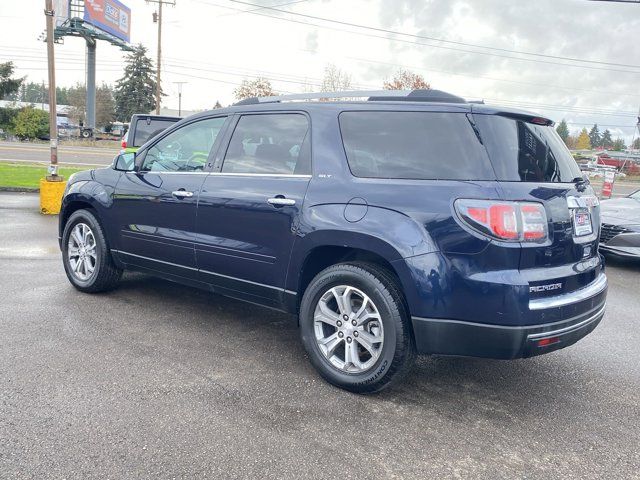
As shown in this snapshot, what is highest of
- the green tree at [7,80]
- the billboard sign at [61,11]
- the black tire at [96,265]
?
the billboard sign at [61,11]

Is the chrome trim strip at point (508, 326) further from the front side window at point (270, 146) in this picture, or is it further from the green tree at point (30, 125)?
the green tree at point (30, 125)

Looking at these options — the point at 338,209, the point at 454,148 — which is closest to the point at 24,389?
the point at 338,209

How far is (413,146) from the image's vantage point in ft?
10.8

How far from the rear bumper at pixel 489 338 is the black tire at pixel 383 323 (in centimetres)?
10

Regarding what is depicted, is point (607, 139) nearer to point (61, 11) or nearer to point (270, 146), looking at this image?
point (61, 11)

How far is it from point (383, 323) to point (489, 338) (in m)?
0.60

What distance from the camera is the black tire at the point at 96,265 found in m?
5.10

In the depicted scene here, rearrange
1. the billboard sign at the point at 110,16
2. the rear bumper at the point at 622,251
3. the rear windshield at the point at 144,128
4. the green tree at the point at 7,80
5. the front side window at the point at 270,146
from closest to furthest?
1. the front side window at the point at 270,146
2. the rear bumper at the point at 622,251
3. the rear windshield at the point at 144,128
4. the green tree at the point at 7,80
5. the billboard sign at the point at 110,16

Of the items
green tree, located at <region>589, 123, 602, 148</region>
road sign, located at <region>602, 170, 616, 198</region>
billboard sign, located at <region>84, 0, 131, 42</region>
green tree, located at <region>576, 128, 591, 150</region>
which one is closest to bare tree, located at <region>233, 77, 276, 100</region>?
billboard sign, located at <region>84, 0, 131, 42</region>

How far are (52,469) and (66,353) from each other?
146 centimetres

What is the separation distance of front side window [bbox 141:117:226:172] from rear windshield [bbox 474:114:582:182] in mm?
2148

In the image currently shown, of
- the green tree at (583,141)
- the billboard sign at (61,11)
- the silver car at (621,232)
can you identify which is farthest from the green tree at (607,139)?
the silver car at (621,232)

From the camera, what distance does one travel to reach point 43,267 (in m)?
6.29

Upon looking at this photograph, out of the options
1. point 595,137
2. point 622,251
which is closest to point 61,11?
point 622,251
